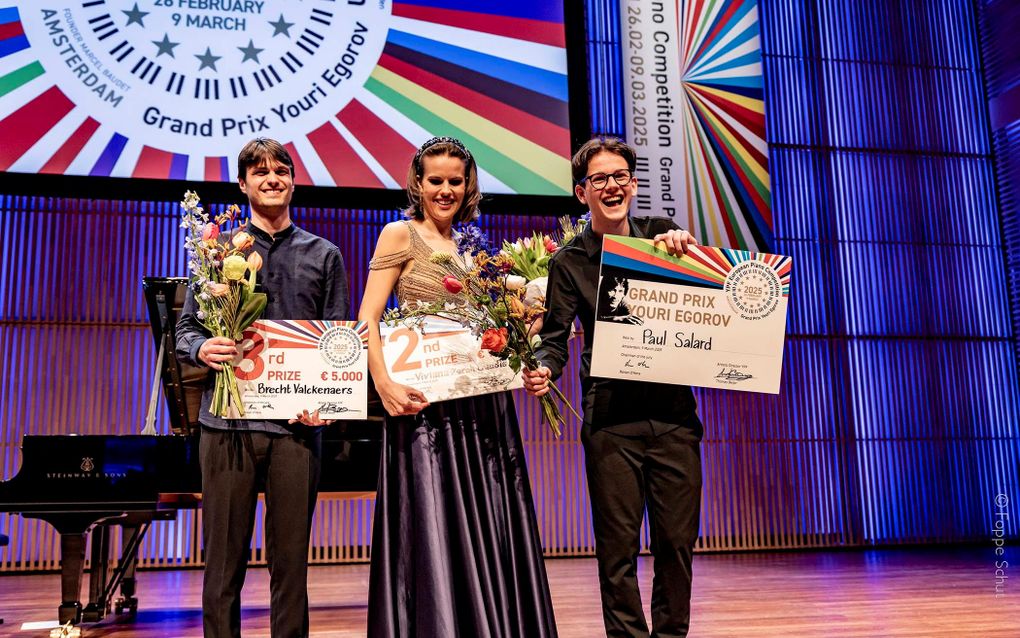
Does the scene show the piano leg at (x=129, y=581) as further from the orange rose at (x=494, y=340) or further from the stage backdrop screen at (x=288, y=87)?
the orange rose at (x=494, y=340)

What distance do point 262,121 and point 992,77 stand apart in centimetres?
667

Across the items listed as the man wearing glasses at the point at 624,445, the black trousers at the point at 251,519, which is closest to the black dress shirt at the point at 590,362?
the man wearing glasses at the point at 624,445

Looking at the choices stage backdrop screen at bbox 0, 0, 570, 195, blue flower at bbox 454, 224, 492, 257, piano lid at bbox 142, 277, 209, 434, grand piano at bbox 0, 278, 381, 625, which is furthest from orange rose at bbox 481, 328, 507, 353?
stage backdrop screen at bbox 0, 0, 570, 195

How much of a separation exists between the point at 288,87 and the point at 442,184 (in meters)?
4.18

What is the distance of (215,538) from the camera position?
2271mm

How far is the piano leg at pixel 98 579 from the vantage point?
13.0ft

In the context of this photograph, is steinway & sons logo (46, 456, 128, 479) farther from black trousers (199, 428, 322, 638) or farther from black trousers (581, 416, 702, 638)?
black trousers (581, 416, 702, 638)

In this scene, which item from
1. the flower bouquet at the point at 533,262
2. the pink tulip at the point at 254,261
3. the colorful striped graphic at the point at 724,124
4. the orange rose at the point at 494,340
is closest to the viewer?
the orange rose at the point at 494,340

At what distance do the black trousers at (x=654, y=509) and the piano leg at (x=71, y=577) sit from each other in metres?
2.53

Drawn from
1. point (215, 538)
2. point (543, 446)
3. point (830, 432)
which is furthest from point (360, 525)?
point (215, 538)

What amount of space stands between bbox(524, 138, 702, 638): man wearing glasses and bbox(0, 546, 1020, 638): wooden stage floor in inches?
51.6

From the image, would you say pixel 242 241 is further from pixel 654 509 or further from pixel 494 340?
pixel 654 509

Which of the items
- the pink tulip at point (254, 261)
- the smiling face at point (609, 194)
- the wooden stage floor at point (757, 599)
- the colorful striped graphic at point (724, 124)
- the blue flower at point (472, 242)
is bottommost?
the wooden stage floor at point (757, 599)
